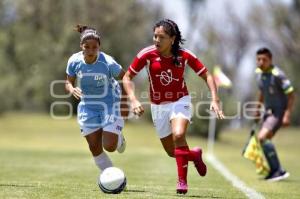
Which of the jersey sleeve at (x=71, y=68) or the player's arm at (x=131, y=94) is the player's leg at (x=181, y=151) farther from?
the jersey sleeve at (x=71, y=68)

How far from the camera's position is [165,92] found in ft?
31.5

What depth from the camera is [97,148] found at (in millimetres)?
10344

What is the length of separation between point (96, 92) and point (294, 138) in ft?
130

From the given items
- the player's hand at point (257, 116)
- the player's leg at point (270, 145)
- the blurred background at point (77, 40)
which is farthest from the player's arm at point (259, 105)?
the blurred background at point (77, 40)

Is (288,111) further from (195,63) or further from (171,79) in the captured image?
(171,79)

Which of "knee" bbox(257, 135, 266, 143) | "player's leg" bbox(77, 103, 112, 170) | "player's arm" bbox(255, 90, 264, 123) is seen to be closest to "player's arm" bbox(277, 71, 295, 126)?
"knee" bbox(257, 135, 266, 143)

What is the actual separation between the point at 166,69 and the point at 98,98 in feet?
4.05

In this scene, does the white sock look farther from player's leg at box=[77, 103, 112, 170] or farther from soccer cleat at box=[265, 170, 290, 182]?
soccer cleat at box=[265, 170, 290, 182]

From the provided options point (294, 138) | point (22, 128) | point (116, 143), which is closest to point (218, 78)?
point (116, 143)

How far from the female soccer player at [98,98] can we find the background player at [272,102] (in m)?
4.87

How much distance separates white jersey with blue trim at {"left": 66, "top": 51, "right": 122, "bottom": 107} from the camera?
10.1 m

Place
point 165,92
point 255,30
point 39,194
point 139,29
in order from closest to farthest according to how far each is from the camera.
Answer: point 39,194 → point 165,92 → point 139,29 → point 255,30

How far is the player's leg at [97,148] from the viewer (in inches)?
404

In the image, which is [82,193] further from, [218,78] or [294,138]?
[294,138]
